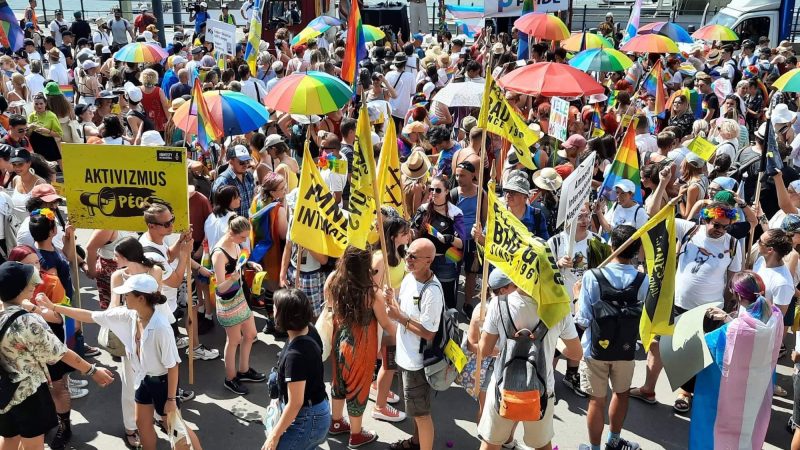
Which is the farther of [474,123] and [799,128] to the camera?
[799,128]

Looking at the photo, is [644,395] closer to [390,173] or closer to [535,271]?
[535,271]

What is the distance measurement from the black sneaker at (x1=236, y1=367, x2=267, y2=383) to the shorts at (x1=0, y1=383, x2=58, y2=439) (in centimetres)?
182

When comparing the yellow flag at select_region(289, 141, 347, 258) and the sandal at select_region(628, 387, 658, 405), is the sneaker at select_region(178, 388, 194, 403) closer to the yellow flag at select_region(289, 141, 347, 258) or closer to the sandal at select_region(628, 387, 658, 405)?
the yellow flag at select_region(289, 141, 347, 258)

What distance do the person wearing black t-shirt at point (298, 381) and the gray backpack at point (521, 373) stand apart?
104 centimetres

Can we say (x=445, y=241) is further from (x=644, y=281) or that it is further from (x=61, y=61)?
(x=61, y=61)

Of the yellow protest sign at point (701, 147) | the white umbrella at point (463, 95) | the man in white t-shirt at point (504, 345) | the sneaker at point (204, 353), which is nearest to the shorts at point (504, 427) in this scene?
the man in white t-shirt at point (504, 345)

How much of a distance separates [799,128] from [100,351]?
9059 mm

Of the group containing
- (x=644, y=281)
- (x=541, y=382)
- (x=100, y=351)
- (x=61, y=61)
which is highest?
(x=61, y=61)

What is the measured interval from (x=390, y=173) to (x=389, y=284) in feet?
4.14

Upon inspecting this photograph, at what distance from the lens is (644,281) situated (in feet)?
16.1

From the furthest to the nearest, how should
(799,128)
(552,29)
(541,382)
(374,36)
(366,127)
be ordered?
(374,36) → (552,29) → (799,128) → (366,127) → (541,382)

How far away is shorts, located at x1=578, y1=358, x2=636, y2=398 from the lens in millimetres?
4949

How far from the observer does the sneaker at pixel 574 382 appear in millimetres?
6035

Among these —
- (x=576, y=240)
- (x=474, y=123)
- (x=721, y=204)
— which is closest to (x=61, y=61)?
(x=474, y=123)
